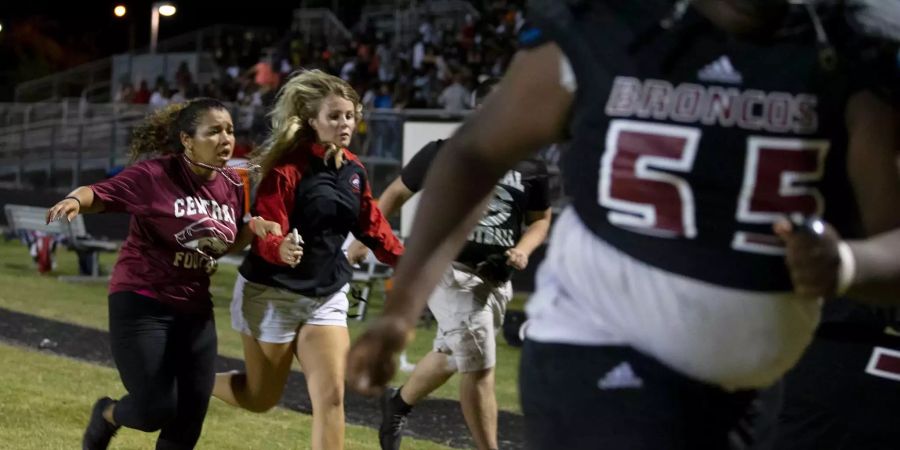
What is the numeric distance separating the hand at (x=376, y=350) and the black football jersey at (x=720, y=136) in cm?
47

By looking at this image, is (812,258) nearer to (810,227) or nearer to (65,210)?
(810,227)

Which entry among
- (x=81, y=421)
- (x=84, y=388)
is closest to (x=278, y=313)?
(x=81, y=421)

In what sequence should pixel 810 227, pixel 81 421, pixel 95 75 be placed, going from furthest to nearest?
1. pixel 95 75
2. pixel 81 421
3. pixel 810 227

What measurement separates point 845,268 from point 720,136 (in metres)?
0.32

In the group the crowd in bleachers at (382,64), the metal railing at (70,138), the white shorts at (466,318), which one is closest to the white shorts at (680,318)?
the white shorts at (466,318)

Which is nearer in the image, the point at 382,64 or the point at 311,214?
the point at 311,214

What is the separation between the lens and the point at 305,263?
20.4 ft

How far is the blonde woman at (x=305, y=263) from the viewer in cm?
603

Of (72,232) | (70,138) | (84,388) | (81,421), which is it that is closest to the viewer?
(81,421)

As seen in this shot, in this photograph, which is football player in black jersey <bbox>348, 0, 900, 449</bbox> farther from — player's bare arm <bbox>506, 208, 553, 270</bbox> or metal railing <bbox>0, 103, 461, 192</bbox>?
metal railing <bbox>0, 103, 461, 192</bbox>

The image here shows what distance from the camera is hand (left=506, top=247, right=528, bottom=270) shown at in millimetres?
6781

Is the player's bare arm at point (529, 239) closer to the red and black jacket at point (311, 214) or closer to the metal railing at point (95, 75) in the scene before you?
the red and black jacket at point (311, 214)

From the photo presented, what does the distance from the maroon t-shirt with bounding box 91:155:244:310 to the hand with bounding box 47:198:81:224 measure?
0.20m

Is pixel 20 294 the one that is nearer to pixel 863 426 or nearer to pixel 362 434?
pixel 362 434
